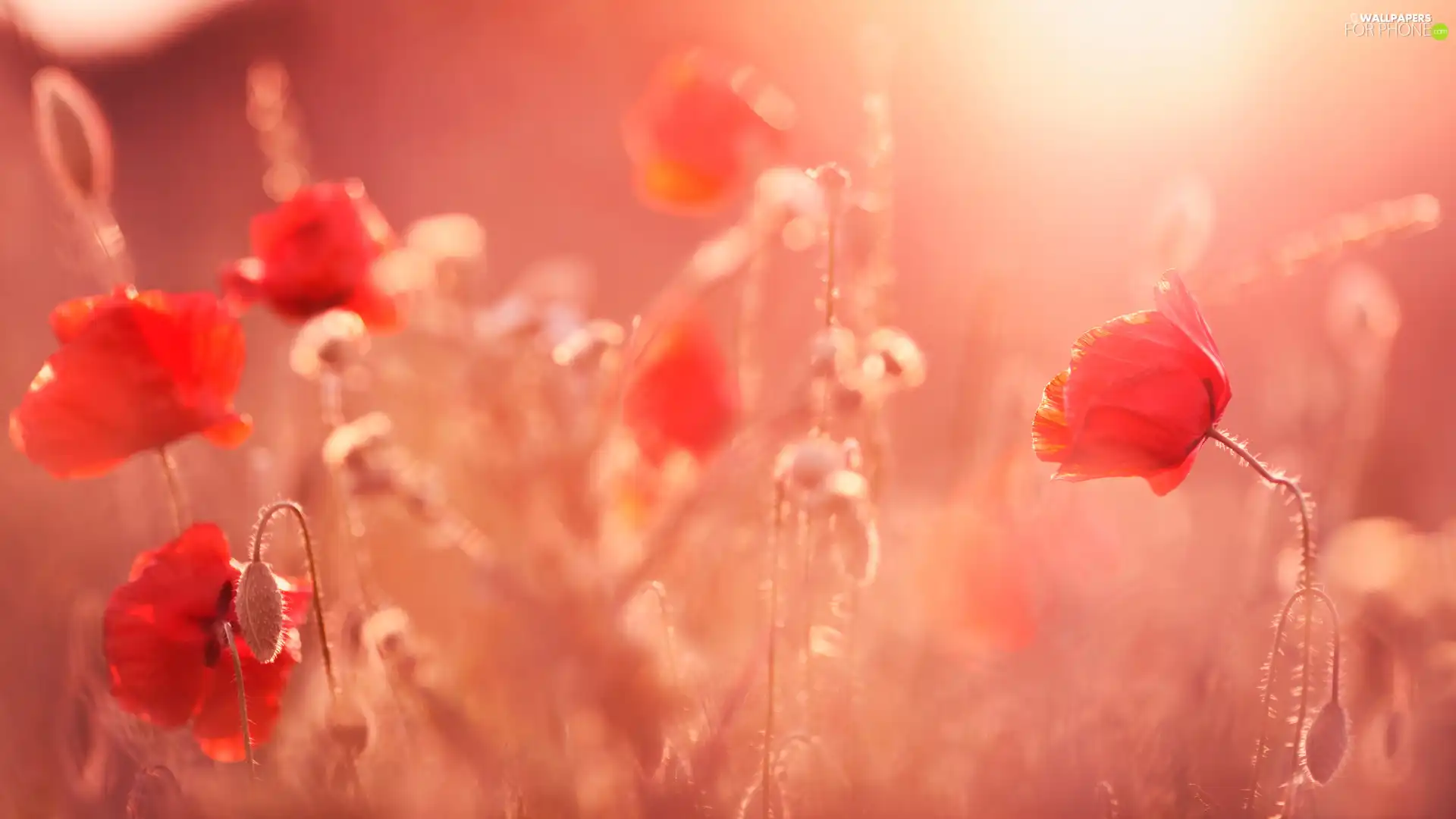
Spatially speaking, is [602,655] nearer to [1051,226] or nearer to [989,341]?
[989,341]

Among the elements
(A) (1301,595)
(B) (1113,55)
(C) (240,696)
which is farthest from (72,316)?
(B) (1113,55)

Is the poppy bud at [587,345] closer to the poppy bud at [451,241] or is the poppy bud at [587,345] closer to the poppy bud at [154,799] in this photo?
the poppy bud at [451,241]

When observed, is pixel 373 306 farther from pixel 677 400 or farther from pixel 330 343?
pixel 677 400

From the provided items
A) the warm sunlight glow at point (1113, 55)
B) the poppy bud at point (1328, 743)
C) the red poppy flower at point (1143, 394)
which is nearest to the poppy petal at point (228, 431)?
the red poppy flower at point (1143, 394)

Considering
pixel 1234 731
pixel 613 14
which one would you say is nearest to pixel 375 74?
pixel 613 14

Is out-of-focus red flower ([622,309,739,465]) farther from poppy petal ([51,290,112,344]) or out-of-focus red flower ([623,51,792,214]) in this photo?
poppy petal ([51,290,112,344])
